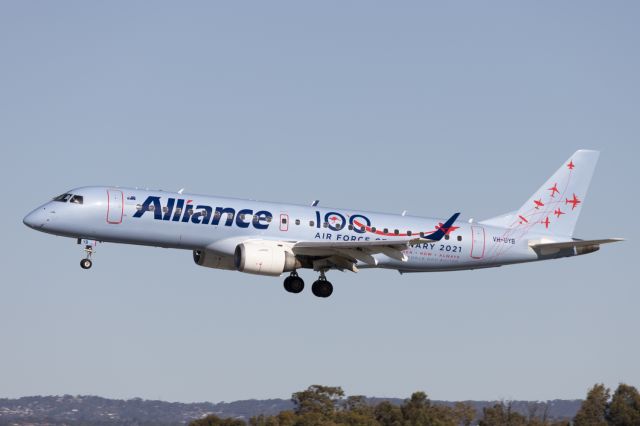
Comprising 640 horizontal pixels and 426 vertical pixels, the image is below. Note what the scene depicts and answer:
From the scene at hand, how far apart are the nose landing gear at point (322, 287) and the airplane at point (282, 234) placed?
0.05 metres

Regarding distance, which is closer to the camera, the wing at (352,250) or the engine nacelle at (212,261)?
the wing at (352,250)

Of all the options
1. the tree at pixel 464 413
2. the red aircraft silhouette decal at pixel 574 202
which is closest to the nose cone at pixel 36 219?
the red aircraft silhouette decal at pixel 574 202

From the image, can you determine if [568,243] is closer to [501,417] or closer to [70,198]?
[70,198]

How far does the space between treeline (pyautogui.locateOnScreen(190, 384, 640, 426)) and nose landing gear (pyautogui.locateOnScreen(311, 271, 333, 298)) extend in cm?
3202

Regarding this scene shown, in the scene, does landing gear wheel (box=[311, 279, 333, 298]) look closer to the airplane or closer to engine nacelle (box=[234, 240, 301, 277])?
the airplane

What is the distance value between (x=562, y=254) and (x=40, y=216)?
27302 mm

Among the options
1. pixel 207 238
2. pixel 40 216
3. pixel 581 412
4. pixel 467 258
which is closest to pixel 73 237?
pixel 40 216

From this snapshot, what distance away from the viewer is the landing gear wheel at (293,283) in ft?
193

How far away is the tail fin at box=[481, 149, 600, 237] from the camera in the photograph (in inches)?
2579

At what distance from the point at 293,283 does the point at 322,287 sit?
153 centimetres

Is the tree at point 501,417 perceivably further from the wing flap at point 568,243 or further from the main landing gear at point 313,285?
the main landing gear at point 313,285

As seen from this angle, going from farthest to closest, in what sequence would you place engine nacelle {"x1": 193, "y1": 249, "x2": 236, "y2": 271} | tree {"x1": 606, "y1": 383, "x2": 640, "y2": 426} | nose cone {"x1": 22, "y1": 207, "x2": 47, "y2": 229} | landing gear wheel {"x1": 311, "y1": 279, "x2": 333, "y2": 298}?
tree {"x1": 606, "y1": 383, "x2": 640, "y2": 426} → landing gear wheel {"x1": 311, "y1": 279, "x2": 333, "y2": 298} → engine nacelle {"x1": 193, "y1": 249, "x2": 236, "y2": 271} → nose cone {"x1": 22, "y1": 207, "x2": 47, "y2": 229}

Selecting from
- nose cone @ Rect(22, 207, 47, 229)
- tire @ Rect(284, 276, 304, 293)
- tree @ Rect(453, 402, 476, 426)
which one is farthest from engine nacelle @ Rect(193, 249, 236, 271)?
tree @ Rect(453, 402, 476, 426)

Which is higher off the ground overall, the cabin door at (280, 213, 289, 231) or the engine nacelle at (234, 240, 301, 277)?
the cabin door at (280, 213, 289, 231)
